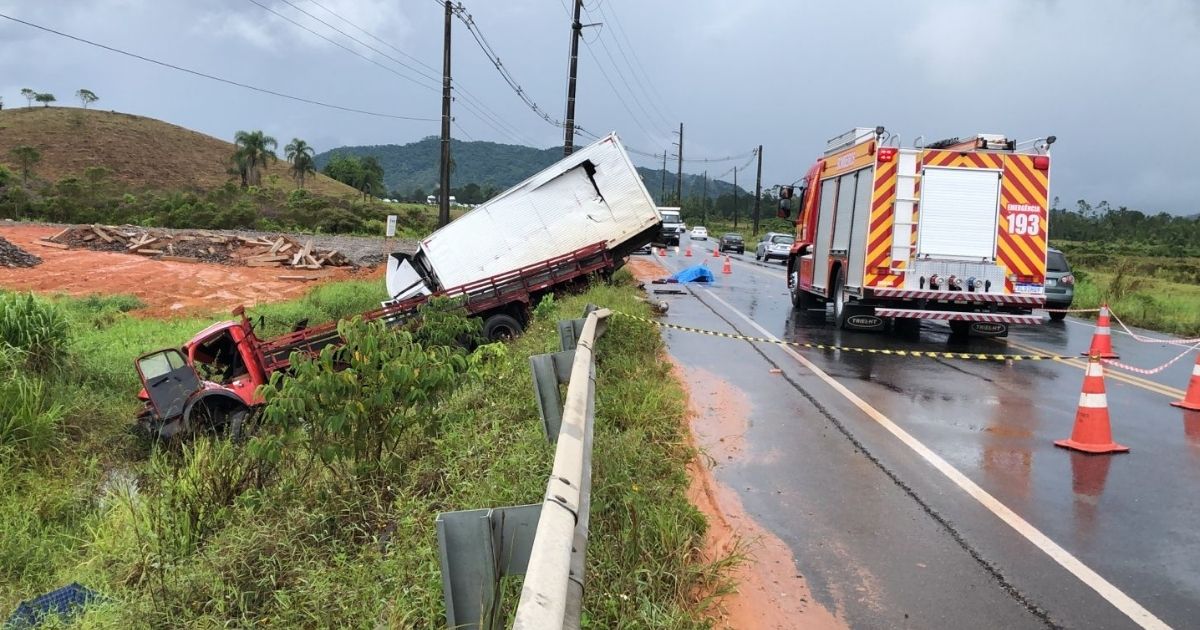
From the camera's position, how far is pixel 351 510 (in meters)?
4.67

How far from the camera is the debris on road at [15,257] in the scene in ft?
80.9

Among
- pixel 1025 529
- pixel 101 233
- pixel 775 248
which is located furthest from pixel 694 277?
pixel 101 233

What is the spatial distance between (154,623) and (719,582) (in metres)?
2.62

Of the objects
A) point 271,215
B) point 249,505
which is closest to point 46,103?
point 271,215

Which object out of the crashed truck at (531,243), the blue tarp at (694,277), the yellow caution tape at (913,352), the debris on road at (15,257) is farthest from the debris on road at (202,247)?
the yellow caution tape at (913,352)

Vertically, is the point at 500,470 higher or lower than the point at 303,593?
higher

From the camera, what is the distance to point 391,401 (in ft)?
16.2

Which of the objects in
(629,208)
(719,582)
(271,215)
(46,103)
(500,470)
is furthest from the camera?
(46,103)

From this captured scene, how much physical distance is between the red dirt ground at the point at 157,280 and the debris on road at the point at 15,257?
13.2 inches

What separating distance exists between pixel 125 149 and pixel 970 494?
Result: 10635cm

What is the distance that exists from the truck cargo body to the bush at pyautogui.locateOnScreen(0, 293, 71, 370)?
6.46 meters

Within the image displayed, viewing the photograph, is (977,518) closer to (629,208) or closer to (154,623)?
(154,623)

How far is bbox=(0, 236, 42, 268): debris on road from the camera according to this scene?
24.7 metres

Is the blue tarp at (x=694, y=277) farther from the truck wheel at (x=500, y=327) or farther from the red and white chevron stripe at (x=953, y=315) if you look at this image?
the red and white chevron stripe at (x=953, y=315)
